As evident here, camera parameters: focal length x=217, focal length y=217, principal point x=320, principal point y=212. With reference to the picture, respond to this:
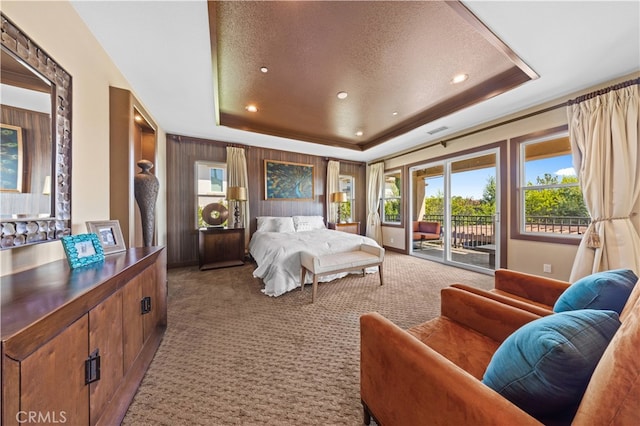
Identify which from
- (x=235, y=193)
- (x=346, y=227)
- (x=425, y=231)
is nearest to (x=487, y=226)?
(x=425, y=231)

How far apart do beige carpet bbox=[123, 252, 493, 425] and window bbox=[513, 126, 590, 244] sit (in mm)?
1137

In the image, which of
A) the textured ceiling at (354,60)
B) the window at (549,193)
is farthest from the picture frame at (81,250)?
the window at (549,193)

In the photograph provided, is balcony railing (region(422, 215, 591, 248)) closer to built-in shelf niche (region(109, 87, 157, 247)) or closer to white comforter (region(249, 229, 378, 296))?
white comforter (region(249, 229, 378, 296))

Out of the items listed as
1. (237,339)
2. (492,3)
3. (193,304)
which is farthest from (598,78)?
(193,304)

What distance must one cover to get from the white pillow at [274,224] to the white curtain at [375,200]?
2274 millimetres

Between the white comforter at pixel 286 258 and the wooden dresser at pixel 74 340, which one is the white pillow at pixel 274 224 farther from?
the wooden dresser at pixel 74 340

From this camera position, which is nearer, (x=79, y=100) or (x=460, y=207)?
(x=79, y=100)

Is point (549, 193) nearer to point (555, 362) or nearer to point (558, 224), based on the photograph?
point (558, 224)

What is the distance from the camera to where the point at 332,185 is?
5520 millimetres

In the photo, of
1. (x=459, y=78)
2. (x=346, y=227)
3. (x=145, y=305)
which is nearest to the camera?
(x=145, y=305)

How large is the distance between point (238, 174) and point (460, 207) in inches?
176

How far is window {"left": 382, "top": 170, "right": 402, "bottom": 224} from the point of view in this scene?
532 cm

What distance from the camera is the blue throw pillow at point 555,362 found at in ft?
1.82

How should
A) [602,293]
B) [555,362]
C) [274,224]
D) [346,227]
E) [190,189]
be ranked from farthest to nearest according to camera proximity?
[346,227] < [274,224] < [190,189] < [602,293] < [555,362]
